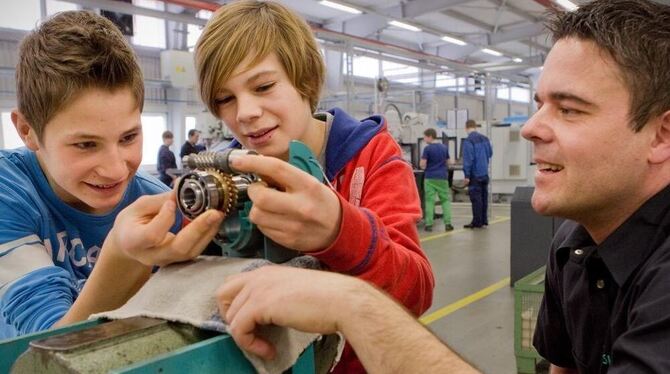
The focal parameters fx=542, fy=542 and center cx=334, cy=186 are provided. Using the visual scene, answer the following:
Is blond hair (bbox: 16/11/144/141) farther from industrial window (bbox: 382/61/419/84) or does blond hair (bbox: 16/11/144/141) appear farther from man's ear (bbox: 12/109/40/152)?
industrial window (bbox: 382/61/419/84)

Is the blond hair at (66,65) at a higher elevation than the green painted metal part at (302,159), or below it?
higher

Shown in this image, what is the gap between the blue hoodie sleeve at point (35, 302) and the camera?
0.73m

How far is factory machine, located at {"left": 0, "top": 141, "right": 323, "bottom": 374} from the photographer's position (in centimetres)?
49

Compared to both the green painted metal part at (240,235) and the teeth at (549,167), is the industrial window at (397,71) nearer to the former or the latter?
the teeth at (549,167)

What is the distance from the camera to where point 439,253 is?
5.02 metres

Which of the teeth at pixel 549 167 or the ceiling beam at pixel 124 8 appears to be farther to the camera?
the ceiling beam at pixel 124 8

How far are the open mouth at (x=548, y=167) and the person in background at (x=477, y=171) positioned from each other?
5454 mm

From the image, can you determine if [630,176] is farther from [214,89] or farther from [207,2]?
[207,2]

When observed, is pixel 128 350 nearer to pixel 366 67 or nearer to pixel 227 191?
pixel 227 191

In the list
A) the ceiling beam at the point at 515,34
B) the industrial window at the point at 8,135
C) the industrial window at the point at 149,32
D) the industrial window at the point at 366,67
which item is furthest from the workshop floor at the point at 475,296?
the industrial window at the point at 366,67

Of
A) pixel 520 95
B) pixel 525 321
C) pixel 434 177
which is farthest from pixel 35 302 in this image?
pixel 520 95

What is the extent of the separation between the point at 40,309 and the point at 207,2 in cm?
584

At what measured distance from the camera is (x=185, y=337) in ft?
1.86

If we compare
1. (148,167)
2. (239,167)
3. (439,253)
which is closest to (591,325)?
(239,167)
